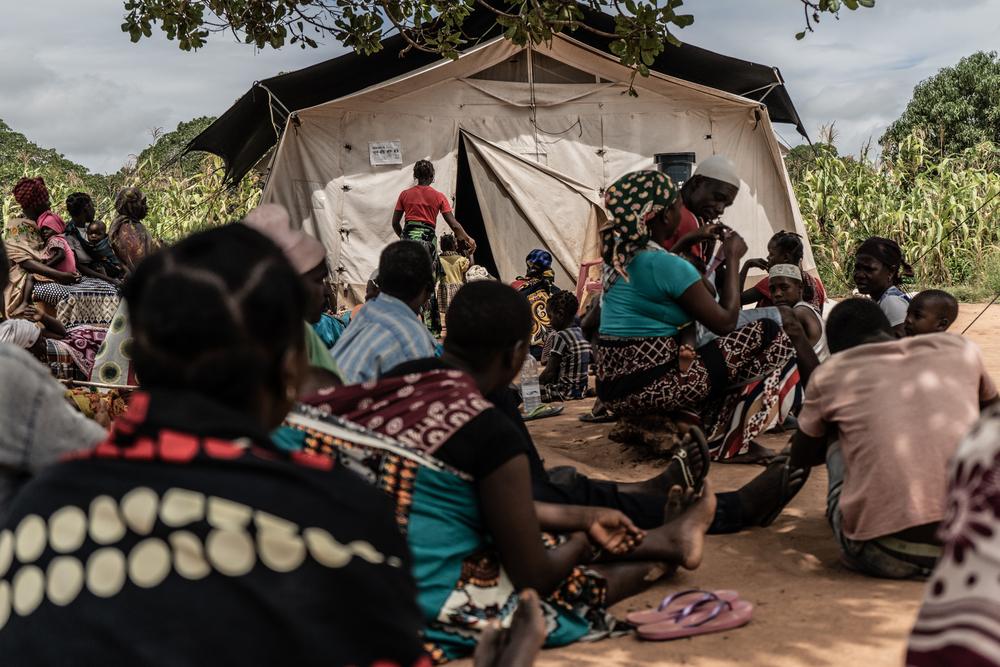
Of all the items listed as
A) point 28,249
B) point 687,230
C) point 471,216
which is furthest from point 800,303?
point 471,216

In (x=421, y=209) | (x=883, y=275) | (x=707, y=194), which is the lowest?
(x=883, y=275)

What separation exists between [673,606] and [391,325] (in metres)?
1.49

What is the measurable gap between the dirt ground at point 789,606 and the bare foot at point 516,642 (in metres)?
0.83

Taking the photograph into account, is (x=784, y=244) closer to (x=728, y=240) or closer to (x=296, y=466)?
(x=728, y=240)

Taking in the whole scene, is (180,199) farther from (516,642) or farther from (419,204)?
(516,642)

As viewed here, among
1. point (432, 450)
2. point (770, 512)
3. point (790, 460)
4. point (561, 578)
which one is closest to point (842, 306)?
point (790, 460)

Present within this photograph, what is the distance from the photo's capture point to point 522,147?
40.0ft

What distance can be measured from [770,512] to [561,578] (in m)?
1.51

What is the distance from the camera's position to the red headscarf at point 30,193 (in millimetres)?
7617

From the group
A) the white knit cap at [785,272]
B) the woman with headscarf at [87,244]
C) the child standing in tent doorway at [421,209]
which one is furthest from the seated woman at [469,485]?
the child standing in tent doorway at [421,209]

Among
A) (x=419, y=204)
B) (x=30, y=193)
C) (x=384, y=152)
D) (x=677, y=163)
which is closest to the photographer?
(x=30, y=193)

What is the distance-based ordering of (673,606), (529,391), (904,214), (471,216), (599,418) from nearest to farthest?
1. (673,606)
2. (599,418)
3. (529,391)
4. (904,214)
5. (471,216)

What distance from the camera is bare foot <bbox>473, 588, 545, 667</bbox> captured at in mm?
2180

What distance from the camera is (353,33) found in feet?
21.5
